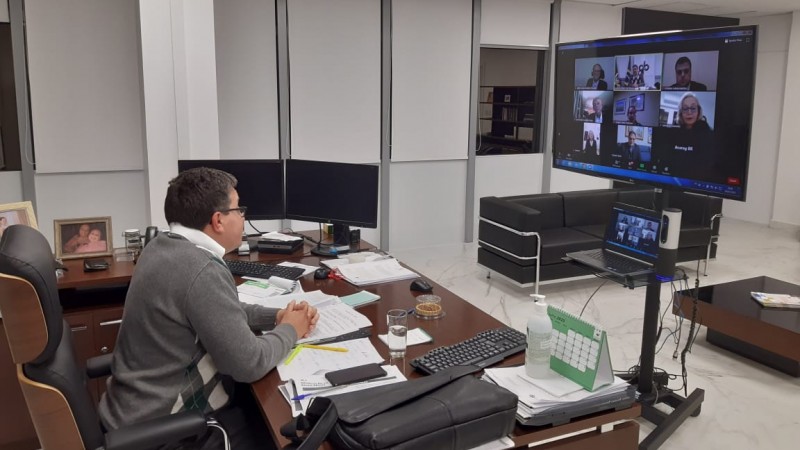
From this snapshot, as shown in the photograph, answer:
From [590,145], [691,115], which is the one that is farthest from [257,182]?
[691,115]

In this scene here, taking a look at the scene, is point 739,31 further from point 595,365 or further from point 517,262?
point 517,262

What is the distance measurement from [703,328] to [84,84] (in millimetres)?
5045

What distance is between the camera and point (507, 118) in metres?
7.25

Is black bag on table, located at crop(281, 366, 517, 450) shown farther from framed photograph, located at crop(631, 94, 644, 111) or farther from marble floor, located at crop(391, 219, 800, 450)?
marble floor, located at crop(391, 219, 800, 450)

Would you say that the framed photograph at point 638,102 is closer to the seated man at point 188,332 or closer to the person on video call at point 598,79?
the person on video call at point 598,79

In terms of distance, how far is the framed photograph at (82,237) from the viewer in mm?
3035

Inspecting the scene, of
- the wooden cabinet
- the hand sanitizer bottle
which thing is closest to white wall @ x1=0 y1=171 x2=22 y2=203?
the wooden cabinet

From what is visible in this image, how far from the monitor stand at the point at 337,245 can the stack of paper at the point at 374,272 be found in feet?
1.05

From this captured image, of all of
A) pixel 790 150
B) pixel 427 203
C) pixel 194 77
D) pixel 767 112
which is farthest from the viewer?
pixel 767 112

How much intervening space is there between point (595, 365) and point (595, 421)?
0.55 feet

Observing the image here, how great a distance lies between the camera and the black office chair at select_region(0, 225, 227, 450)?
5.22 feet

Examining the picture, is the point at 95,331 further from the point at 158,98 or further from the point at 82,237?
the point at 158,98

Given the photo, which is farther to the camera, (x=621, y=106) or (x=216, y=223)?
(x=621, y=106)

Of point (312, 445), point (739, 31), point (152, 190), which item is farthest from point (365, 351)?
point (152, 190)
